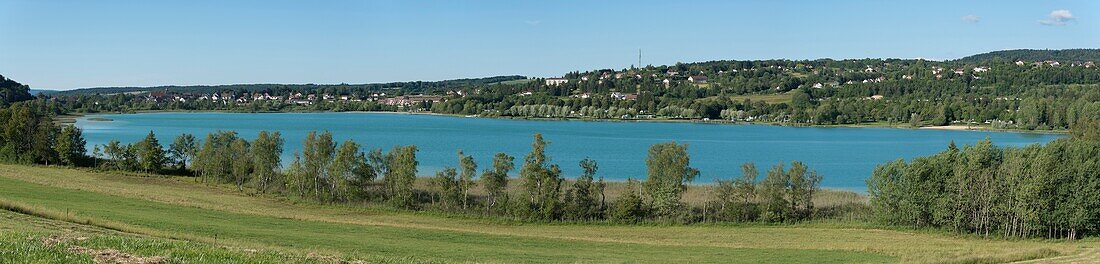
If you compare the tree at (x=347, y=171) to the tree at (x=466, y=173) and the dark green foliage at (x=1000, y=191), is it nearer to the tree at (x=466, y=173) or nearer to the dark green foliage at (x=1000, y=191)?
the tree at (x=466, y=173)

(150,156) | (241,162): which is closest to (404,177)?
(241,162)

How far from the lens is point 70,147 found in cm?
6038

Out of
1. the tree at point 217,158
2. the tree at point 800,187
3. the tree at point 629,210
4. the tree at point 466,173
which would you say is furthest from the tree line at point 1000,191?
the tree at point 217,158

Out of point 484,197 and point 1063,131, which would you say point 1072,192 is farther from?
point 1063,131

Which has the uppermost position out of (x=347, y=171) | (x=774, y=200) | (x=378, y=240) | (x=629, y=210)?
(x=347, y=171)

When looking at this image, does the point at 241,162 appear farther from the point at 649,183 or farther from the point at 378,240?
the point at 378,240

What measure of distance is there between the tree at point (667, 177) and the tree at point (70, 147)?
41.2 m

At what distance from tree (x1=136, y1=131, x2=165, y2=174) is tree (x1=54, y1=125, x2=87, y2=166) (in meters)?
6.08

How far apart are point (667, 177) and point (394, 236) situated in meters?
16.0

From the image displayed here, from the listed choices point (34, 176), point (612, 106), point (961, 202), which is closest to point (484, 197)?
point (961, 202)

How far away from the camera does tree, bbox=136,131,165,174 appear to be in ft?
186

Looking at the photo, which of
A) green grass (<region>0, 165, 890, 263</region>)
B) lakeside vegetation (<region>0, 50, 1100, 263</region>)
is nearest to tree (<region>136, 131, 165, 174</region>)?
lakeside vegetation (<region>0, 50, 1100, 263</region>)

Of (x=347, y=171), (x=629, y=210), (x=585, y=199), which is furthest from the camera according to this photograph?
(x=347, y=171)

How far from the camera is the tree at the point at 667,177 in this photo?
4006 cm
